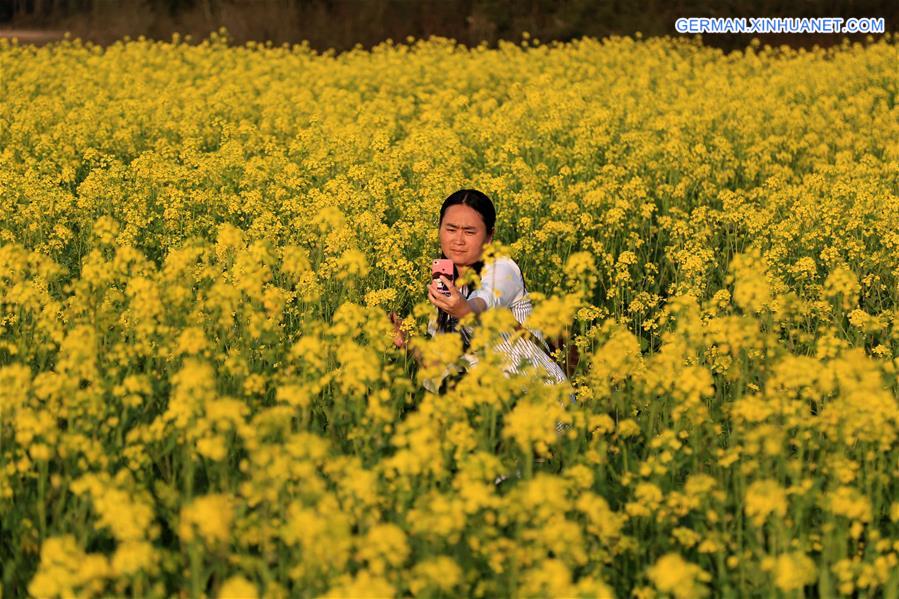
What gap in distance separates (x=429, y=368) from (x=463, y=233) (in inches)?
57.6

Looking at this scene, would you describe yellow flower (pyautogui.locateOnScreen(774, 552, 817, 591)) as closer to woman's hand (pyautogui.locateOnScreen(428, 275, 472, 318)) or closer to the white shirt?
the white shirt

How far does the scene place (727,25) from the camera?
946 inches

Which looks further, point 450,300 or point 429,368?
point 450,300

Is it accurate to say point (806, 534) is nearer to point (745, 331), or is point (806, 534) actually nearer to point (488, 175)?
point (745, 331)

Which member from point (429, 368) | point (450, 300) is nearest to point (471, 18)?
point (450, 300)

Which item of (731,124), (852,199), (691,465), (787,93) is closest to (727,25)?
(787,93)

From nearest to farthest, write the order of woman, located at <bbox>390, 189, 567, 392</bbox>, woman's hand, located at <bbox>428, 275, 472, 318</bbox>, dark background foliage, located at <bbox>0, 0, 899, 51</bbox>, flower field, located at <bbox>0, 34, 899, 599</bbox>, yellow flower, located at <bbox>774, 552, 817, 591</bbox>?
yellow flower, located at <bbox>774, 552, 817, 591</bbox> < flower field, located at <bbox>0, 34, 899, 599</bbox> < woman's hand, located at <bbox>428, 275, 472, 318</bbox> < woman, located at <bbox>390, 189, 567, 392</bbox> < dark background foliage, located at <bbox>0, 0, 899, 51</bbox>

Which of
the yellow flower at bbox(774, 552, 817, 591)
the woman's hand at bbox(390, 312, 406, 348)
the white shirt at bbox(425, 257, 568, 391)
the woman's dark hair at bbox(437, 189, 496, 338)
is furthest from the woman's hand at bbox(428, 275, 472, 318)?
the yellow flower at bbox(774, 552, 817, 591)

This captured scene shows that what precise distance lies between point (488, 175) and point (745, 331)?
13.8 ft

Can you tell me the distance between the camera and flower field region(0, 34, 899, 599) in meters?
3.26

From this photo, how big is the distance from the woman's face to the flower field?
1.34 ft

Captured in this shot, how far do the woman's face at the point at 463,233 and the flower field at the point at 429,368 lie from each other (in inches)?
16.1

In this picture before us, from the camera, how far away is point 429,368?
405cm

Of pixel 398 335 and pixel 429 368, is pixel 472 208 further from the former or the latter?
pixel 429 368
